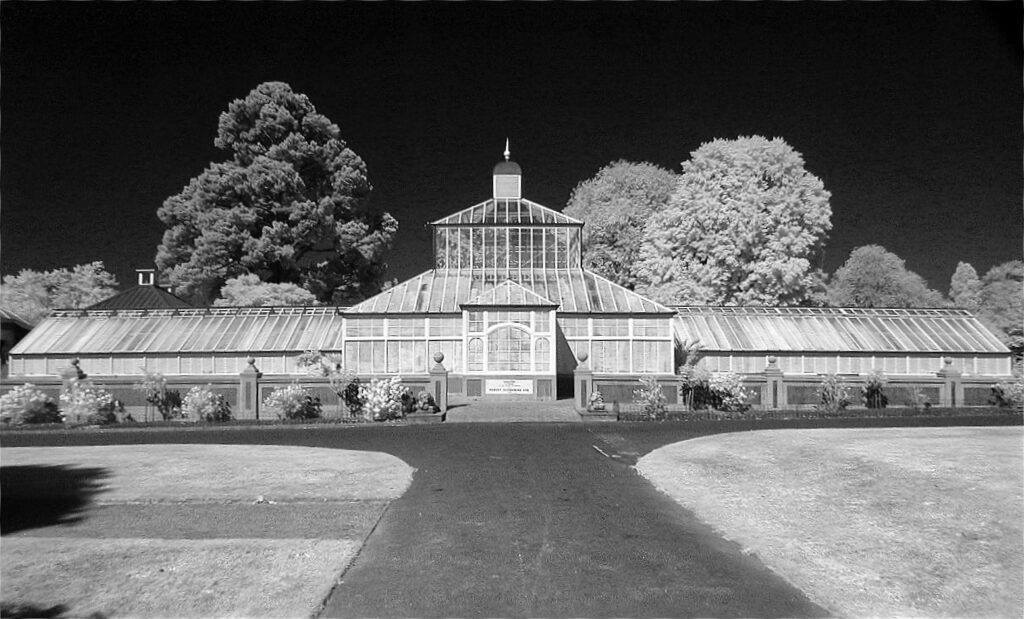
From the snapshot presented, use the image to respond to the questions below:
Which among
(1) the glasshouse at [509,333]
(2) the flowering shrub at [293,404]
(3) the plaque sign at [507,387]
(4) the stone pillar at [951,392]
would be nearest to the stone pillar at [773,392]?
(4) the stone pillar at [951,392]

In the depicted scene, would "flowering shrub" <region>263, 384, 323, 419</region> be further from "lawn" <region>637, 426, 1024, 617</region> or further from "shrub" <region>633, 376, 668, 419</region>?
"lawn" <region>637, 426, 1024, 617</region>

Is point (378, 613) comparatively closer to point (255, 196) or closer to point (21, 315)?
point (255, 196)

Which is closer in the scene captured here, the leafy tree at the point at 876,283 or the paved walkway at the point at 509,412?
the paved walkway at the point at 509,412

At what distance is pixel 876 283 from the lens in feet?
214

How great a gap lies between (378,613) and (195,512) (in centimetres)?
522

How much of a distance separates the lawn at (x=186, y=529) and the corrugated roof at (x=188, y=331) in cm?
2009

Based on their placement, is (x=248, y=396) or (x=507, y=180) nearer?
(x=248, y=396)

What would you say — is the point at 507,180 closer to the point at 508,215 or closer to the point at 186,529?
the point at 508,215

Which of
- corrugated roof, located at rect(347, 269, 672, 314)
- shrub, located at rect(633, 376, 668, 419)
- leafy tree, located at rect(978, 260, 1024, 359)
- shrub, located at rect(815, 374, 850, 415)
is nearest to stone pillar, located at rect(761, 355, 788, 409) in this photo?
shrub, located at rect(815, 374, 850, 415)

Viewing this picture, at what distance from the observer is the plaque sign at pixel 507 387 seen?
30.3 metres

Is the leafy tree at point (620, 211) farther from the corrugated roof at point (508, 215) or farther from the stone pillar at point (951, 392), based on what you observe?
the stone pillar at point (951, 392)

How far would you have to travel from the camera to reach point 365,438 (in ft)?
66.0

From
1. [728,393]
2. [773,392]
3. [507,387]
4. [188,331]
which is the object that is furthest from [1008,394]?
[188,331]

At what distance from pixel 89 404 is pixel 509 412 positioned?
14562 millimetres
